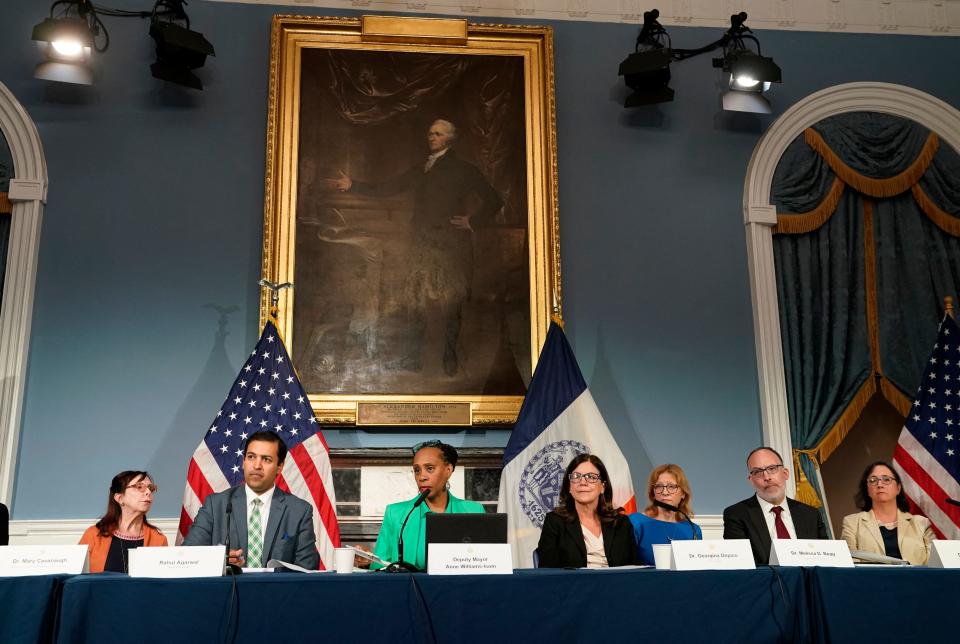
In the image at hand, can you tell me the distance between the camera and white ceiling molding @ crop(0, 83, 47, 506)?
5.72m

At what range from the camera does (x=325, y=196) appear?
21.0 feet

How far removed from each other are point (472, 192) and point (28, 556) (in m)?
4.13

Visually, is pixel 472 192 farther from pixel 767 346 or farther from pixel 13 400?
pixel 13 400

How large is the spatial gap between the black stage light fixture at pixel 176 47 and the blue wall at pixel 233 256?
0.74 feet

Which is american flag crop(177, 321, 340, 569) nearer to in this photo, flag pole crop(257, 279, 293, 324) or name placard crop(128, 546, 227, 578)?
flag pole crop(257, 279, 293, 324)

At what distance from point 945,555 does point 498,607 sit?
1714mm

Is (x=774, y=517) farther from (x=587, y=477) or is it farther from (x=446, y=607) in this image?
(x=446, y=607)

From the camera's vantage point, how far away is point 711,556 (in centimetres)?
327

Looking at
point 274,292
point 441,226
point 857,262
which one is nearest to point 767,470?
point 857,262

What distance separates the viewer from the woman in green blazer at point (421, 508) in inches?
170

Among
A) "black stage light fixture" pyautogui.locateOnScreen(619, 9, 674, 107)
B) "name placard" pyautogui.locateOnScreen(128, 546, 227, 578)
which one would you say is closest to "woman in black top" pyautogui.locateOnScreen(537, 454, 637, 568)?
"name placard" pyautogui.locateOnScreen(128, 546, 227, 578)

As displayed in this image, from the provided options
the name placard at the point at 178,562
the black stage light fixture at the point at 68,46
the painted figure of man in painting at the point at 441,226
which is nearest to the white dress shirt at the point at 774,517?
the painted figure of man in painting at the point at 441,226

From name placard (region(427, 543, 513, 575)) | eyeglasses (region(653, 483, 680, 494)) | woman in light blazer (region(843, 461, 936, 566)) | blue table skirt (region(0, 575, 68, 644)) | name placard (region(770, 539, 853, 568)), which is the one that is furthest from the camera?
eyeglasses (region(653, 483, 680, 494))

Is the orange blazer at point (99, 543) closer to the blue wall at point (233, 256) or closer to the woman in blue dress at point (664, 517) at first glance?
the blue wall at point (233, 256)
